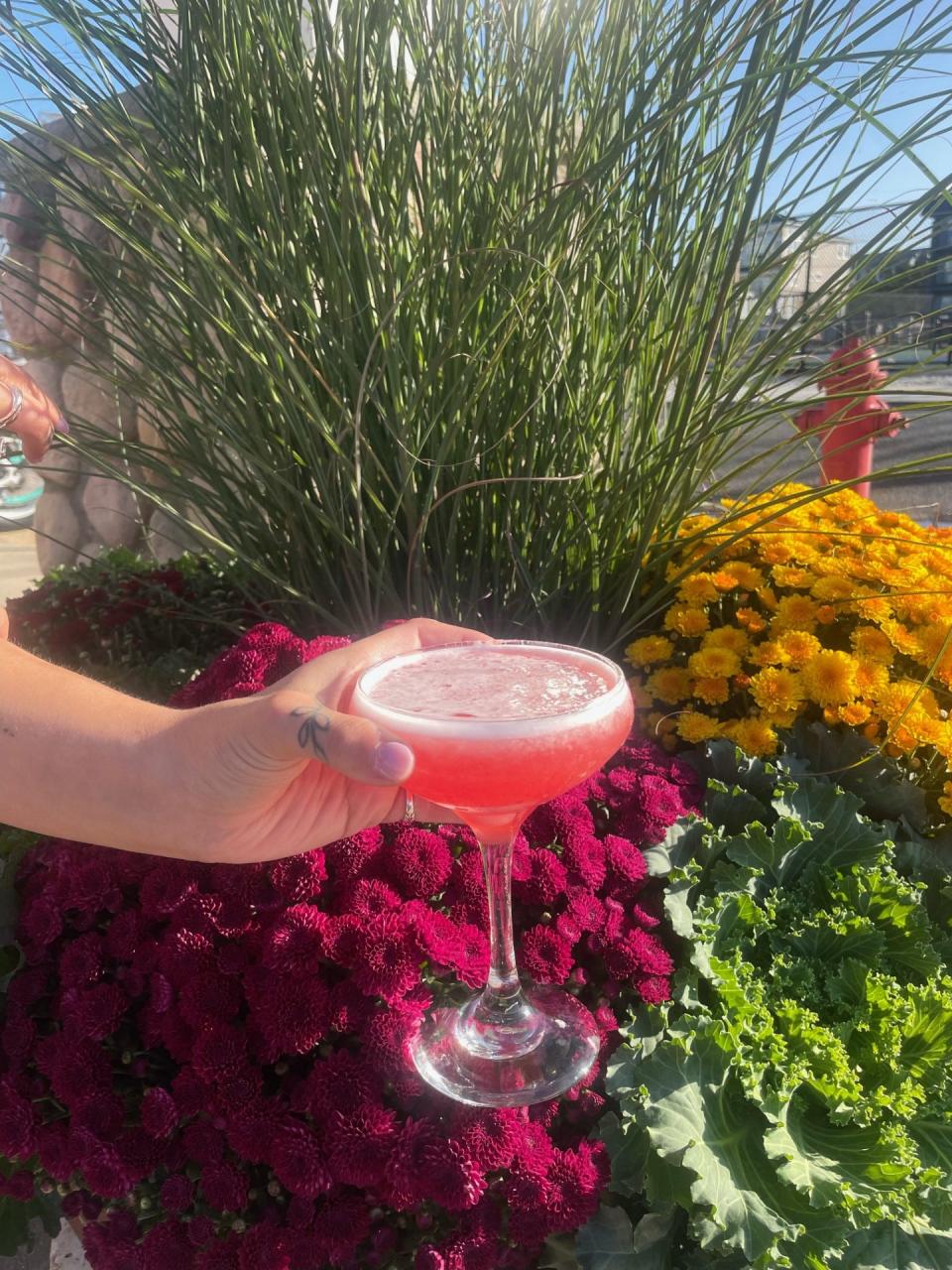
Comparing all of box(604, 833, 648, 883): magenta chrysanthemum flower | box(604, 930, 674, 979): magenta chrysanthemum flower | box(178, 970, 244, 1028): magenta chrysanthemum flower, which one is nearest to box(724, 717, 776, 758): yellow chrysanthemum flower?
box(604, 833, 648, 883): magenta chrysanthemum flower

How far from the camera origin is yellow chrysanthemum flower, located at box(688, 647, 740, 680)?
1.72 metres

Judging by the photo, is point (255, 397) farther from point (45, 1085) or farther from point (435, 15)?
point (45, 1085)

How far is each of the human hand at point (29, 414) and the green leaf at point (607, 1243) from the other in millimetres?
1606

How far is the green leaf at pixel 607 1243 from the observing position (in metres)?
1.02

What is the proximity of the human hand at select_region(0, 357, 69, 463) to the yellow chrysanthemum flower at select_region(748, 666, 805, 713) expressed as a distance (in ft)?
4.76

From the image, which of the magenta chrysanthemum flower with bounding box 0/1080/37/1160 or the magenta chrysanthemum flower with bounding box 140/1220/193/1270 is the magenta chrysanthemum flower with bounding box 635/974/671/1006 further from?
the magenta chrysanthemum flower with bounding box 0/1080/37/1160

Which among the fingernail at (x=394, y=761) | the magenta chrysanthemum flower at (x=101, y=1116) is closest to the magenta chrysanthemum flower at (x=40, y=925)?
the magenta chrysanthemum flower at (x=101, y=1116)

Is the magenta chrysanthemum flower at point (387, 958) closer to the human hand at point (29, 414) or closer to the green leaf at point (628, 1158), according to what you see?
the green leaf at point (628, 1158)

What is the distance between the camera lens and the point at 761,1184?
1.04 metres

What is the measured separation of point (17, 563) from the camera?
26.0 ft

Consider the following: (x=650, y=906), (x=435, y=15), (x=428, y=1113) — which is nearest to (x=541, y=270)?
(x=435, y=15)

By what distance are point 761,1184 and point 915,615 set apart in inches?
41.5

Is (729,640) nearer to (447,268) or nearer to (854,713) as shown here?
(854,713)

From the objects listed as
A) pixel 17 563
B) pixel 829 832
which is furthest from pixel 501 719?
pixel 17 563
